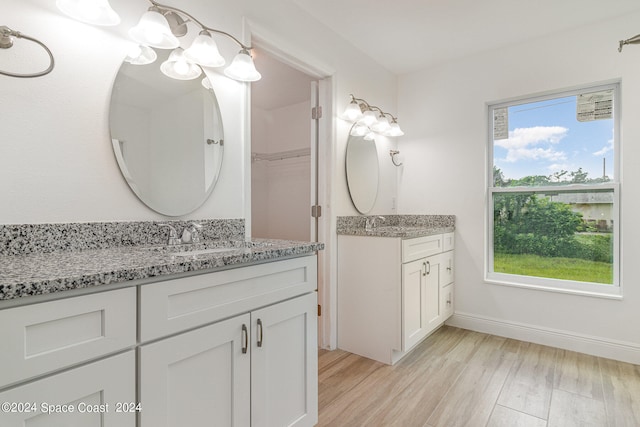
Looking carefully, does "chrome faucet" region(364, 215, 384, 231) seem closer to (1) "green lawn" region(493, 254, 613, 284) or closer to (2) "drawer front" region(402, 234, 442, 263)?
(2) "drawer front" region(402, 234, 442, 263)

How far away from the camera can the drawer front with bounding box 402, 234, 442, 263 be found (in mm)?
2219

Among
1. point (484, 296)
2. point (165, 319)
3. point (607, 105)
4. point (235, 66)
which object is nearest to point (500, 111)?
point (607, 105)

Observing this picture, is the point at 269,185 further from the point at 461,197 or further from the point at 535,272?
the point at 535,272

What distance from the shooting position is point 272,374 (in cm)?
122

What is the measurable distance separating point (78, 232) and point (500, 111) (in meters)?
3.21

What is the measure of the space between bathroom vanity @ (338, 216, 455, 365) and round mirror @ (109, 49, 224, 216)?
1.22 metres

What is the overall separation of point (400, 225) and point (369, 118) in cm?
116

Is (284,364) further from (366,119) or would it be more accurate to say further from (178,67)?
(366,119)

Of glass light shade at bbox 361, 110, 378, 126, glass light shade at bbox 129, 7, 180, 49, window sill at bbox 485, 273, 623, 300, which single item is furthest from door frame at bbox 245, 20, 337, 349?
window sill at bbox 485, 273, 623, 300

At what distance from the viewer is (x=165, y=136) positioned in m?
1.52

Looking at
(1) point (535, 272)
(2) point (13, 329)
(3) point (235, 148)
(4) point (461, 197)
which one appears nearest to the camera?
(2) point (13, 329)

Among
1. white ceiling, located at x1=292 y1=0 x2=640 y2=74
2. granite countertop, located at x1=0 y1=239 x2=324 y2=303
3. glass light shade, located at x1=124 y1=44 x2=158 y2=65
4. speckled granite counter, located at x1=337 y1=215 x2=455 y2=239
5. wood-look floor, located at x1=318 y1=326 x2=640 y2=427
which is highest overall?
white ceiling, located at x1=292 y1=0 x2=640 y2=74

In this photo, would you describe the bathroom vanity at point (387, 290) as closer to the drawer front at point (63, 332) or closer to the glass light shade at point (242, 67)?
the glass light shade at point (242, 67)

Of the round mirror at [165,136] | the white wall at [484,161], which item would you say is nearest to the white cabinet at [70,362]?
the round mirror at [165,136]
